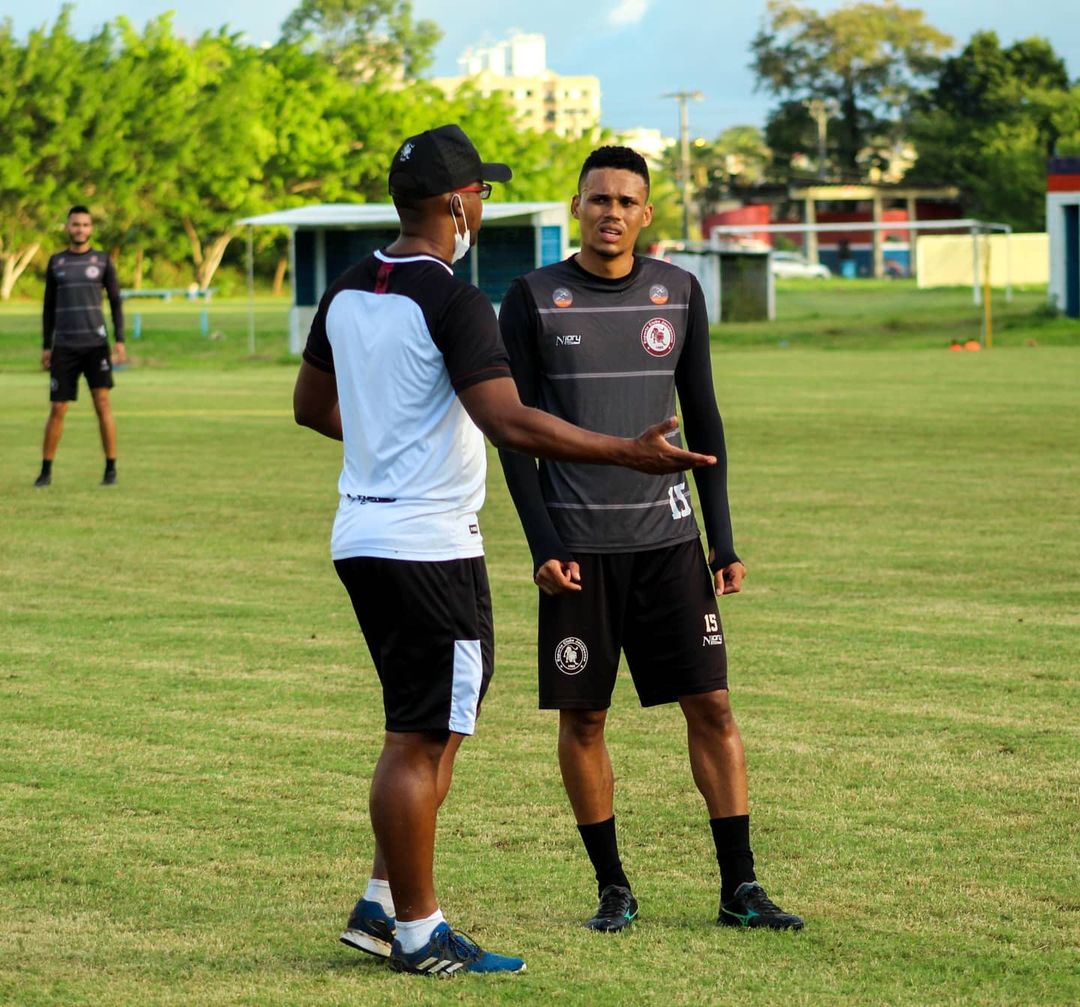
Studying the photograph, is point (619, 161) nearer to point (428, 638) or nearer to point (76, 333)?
point (428, 638)

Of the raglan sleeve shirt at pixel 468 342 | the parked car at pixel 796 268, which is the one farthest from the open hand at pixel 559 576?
the parked car at pixel 796 268

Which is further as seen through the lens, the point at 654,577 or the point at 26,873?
the point at 26,873

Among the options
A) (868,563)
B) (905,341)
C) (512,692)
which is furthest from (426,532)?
(905,341)

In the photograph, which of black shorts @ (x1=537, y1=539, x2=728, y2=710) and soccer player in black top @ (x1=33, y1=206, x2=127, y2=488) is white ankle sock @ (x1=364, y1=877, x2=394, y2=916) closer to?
black shorts @ (x1=537, y1=539, x2=728, y2=710)

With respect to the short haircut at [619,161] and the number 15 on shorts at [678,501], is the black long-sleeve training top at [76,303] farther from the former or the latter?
the number 15 on shorts at [678,501]

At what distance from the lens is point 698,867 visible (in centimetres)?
539

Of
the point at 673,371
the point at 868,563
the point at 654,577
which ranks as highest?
the point at 673,371

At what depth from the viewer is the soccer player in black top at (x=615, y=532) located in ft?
16.2

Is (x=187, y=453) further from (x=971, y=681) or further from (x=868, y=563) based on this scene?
(x=971, y=681)

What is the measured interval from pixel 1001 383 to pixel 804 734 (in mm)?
20452

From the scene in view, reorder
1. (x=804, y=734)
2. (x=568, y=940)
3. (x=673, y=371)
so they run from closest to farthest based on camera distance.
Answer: (x=568, y=940)
(x=673, y=371)
(x=804, y=734)

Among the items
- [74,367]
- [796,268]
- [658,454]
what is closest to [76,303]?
[74,367]

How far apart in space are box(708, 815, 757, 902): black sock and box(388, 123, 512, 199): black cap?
180 centimetres

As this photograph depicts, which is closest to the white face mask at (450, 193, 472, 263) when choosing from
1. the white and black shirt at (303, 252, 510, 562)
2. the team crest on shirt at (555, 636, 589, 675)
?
the white and black shirt at (303, 252, 510, 562)
